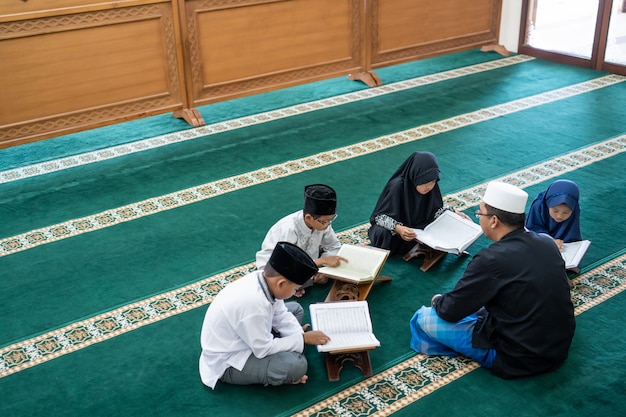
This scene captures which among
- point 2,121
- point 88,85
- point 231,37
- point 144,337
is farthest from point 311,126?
point 144,337

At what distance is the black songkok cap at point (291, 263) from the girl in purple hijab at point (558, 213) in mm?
1585

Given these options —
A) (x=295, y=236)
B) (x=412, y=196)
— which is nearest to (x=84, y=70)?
(x=295, y=236)

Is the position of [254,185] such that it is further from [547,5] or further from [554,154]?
[547,5]

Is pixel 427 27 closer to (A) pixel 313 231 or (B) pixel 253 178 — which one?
(B) pixel 253 178

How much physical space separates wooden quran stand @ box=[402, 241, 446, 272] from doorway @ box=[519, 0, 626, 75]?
169 inches

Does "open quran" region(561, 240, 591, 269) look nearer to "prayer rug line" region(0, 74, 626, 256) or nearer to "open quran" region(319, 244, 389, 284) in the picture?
"open quran" region(319, 244, 389, 284)

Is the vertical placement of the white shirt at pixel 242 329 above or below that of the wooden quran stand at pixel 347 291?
above

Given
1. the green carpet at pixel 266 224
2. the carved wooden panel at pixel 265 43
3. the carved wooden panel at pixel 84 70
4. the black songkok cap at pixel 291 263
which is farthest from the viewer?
the carved wooden panel at pixel 265 43

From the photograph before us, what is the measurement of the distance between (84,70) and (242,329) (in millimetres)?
3473

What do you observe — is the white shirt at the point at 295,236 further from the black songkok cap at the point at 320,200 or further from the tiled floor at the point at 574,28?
the tiled floor at the point at 574,28

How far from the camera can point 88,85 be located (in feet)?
18.4

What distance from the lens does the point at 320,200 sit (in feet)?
10.9

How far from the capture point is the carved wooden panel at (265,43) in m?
6.06

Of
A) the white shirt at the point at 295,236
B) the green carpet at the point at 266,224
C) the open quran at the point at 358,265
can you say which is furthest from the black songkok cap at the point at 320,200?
the green carpet at the point at 266,224
